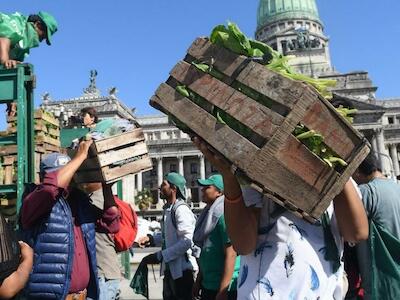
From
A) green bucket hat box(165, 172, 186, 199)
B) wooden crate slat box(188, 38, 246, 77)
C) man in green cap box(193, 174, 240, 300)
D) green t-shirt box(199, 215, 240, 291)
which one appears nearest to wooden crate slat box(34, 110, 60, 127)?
green bucket hat box(165, 172, 186, 199)

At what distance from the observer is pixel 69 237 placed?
10.9 ft

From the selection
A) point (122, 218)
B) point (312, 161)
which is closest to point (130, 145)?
point (122, 218)

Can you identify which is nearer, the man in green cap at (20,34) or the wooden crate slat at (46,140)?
the man in green cap at (20,34)

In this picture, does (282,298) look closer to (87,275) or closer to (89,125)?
(87,275)

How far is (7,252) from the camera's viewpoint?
7.03ft

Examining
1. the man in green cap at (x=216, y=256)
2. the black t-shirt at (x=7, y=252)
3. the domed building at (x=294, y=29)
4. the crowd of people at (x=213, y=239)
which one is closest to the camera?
the black t-shirt at (x=7, y=252)

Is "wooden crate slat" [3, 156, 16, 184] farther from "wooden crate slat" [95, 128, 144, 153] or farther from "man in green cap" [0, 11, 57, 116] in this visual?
"wooden crate slat" [95, 128, 144, 153]

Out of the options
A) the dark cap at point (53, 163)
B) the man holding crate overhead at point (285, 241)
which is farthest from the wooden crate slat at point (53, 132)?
the man holding crate overhead at point (285, 241)

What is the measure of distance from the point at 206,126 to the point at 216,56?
1.43ft

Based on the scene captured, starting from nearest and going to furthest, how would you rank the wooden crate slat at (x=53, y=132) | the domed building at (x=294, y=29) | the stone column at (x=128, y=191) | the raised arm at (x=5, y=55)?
the raised arm at (x=5, y=55), the wooden crate slat at (x=53, y=132), the stone column at (x=128, y=191), the domed building at (x=294, y=29)

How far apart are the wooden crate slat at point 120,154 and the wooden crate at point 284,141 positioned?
1.27m

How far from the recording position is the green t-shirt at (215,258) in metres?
3.97

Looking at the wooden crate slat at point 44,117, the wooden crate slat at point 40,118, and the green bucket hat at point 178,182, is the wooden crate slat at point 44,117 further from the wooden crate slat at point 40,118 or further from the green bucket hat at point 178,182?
the green bucket hat at point 178,182

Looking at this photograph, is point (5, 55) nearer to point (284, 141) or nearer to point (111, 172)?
point (111, 172)
